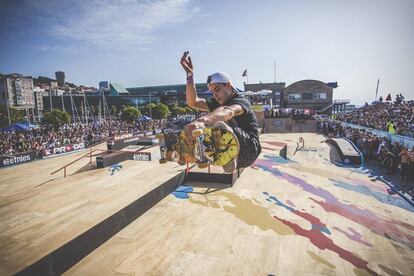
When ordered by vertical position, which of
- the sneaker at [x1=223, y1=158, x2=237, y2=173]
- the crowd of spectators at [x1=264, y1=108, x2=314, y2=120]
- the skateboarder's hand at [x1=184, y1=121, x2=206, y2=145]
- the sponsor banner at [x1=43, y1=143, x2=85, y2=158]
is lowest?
the sponsor banner at [x1=43, y1=143, x2=85, y2=158]

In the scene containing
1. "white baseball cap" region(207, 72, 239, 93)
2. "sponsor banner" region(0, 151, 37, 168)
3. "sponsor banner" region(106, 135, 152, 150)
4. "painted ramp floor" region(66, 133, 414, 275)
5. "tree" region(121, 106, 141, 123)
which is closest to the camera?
"white baseball cap" region(207, 72, 239, 93)

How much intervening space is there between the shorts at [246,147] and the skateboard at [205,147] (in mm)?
234

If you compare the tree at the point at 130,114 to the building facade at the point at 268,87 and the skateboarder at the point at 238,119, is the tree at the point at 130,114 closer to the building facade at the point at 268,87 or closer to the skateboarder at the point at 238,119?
the building facade at the point at 268,87

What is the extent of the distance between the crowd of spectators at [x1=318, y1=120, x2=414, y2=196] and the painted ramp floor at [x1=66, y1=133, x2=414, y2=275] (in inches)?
58.0

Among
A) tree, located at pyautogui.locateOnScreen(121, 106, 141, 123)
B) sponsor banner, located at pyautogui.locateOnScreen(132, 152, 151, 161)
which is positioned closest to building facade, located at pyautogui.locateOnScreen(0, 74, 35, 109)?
tree, located at pyautogui.locateOnScreen(121, 106, 141, 123)

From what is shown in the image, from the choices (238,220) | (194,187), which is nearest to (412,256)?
(238,220)

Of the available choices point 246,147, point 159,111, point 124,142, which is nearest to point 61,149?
point 124,142

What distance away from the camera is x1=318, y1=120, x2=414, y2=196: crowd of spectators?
1403 cm

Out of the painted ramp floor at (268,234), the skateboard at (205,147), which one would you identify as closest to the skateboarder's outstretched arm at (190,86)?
the skateboard at (205,147)

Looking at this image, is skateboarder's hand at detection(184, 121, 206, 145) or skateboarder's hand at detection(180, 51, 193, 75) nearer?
skateboarder's hand at detection(184, 121, 206, 145)

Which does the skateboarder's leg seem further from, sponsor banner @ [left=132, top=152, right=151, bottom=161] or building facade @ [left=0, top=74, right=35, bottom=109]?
building facade @ [left=0, top=74, right=35, bottom=109]

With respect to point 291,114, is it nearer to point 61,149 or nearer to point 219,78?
point 61,149

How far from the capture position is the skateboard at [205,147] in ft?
12.7

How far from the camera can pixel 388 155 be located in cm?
1689
